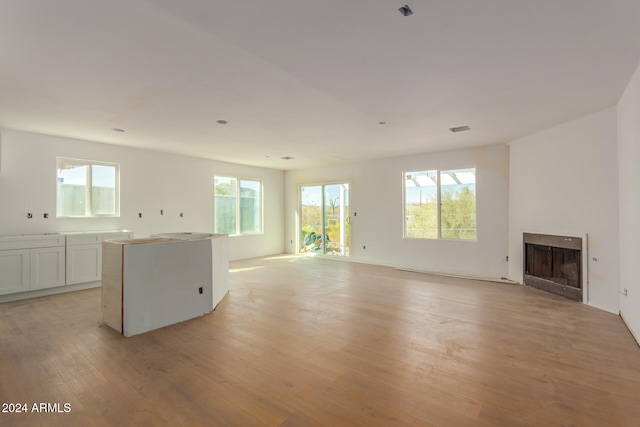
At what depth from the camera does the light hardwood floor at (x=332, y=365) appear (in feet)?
6.56

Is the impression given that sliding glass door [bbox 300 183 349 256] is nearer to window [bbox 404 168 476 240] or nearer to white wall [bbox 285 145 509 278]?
white wall [bbox 285 145 509 278]

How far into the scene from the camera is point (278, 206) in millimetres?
9766

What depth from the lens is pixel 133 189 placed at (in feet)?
20.7

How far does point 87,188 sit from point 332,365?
5809 millimetres

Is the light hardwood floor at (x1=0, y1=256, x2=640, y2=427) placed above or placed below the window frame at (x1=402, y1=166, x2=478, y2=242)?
below

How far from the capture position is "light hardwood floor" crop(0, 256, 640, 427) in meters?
2.00

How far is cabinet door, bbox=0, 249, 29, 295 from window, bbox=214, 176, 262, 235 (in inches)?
148

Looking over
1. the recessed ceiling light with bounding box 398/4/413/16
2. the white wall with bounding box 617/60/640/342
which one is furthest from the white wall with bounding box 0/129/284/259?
the white wall with bounding box 617/60/640/342

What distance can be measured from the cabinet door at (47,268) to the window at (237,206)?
3350mm

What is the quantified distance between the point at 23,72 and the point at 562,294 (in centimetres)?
734

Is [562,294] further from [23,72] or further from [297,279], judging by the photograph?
[23,72]

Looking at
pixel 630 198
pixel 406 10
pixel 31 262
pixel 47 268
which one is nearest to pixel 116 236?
pixel 47 268

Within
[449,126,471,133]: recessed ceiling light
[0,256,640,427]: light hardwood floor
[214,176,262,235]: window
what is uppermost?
[449,126,471,133]: recessed ceiling light

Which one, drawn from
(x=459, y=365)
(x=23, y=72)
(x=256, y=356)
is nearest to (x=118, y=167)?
(x=23, y=72)
